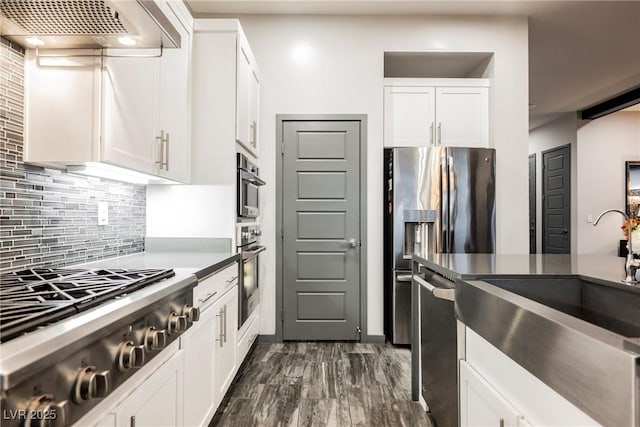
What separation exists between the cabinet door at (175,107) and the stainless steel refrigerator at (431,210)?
1.76m

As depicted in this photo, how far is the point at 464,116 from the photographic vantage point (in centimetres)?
348

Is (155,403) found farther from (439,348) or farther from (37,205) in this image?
(439,348)

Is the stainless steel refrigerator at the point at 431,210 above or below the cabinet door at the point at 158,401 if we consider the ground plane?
above

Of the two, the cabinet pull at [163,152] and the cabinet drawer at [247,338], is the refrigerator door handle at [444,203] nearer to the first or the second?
the cabinet drawer at [247,338]

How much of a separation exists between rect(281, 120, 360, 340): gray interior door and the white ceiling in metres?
1.03

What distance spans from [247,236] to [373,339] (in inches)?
61.5

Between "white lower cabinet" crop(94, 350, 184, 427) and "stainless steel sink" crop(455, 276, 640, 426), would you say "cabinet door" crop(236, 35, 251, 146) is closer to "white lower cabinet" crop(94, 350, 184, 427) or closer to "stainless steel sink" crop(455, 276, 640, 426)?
"white lower cabinet" crop(94, 350, 184, 427)

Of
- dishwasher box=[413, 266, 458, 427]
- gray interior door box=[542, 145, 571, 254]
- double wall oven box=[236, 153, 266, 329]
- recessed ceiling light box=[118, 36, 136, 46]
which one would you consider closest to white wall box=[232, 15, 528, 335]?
double wall oven box=[236, 153, 266, 329]

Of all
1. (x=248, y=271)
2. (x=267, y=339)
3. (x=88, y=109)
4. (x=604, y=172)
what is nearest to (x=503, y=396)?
(x=88, y=109)

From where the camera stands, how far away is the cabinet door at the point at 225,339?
1948mm

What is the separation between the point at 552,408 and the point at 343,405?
1615 mm

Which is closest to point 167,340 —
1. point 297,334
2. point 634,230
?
point 634,230

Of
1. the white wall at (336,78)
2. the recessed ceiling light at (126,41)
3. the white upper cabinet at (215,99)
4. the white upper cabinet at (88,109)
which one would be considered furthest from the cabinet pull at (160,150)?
the white wall at (336,78)

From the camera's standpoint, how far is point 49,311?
850mm
